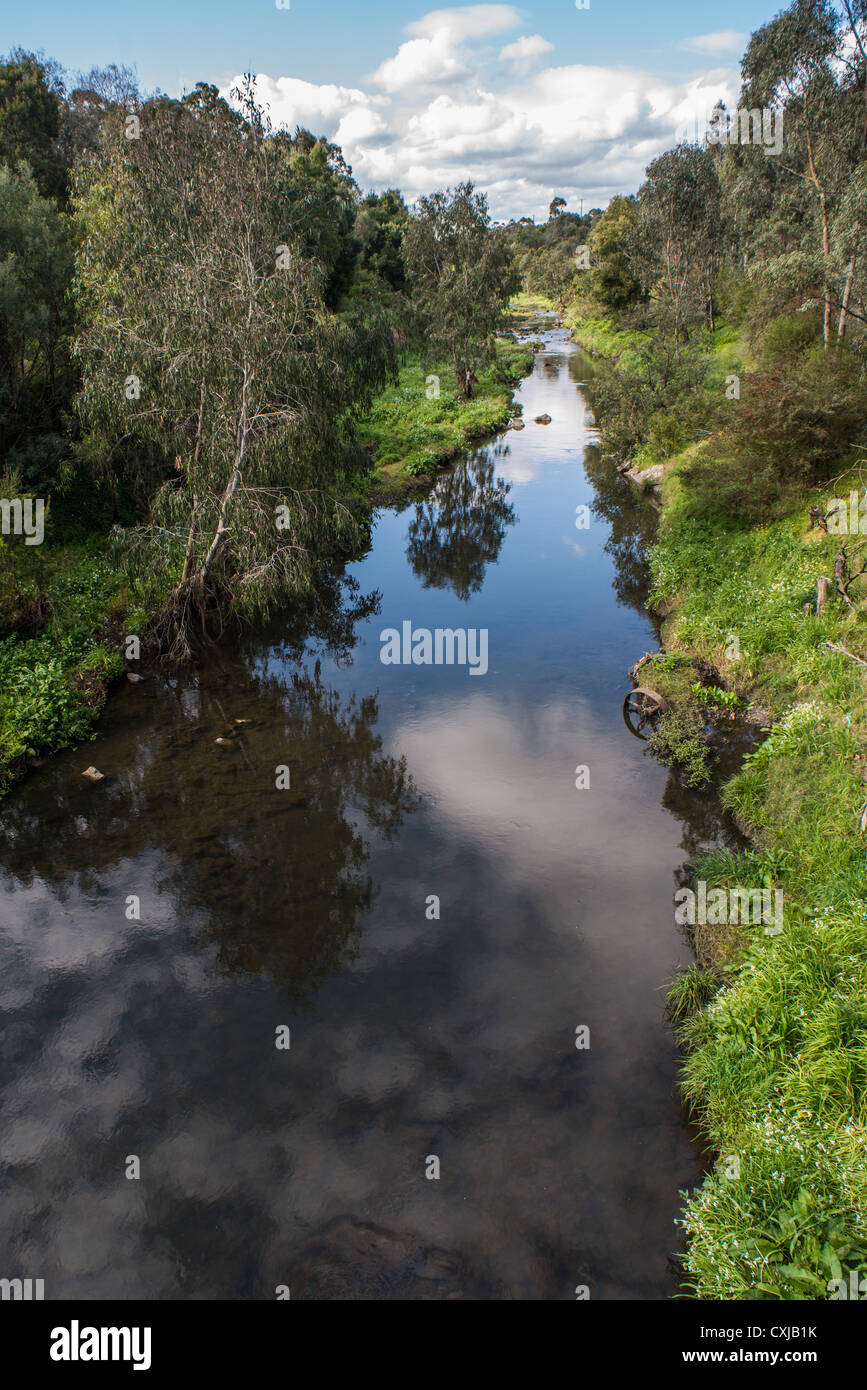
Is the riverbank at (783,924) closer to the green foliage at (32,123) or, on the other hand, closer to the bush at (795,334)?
the bush at (795,334)

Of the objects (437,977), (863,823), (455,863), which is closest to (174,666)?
(455,863)

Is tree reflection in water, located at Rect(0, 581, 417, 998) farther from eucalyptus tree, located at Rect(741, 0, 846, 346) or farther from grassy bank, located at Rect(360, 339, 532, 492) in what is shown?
eucalyptus tree, located at Rect(741, 0, 846, 346)

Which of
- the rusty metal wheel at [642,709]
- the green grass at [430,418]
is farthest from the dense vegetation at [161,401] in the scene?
the green grass at [430,418]

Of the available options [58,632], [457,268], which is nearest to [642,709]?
[58,632]

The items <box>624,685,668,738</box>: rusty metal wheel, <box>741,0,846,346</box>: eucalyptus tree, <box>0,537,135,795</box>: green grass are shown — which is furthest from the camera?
<box>741,0,846,346</box>: eucalyptus tree

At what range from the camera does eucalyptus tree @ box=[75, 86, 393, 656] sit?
1747 cm

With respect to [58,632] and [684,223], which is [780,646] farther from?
[684,223]

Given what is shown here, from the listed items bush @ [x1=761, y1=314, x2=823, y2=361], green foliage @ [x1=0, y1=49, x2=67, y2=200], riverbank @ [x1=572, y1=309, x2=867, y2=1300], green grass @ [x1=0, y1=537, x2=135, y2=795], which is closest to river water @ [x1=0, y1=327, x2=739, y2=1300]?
green grass @ [x1=0, y1=537, x2=135, y2=795]

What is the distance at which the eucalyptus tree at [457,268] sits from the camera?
1649 inches

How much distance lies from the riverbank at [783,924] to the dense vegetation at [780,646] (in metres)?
0.03

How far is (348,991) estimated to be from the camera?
11023 mm

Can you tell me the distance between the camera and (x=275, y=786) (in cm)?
1551

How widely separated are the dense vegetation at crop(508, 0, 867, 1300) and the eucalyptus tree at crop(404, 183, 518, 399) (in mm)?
9198

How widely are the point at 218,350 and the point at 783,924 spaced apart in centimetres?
1591
